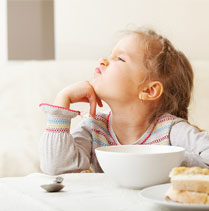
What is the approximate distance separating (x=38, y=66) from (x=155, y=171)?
1.37m

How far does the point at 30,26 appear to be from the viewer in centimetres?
295

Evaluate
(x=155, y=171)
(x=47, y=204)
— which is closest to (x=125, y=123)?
(x=155, y=171)

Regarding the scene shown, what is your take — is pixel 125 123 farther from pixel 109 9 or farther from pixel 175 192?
pixel 109 9

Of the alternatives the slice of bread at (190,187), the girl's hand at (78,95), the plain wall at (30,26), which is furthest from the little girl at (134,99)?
the plain wall at (30,26)

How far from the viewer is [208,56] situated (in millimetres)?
2787

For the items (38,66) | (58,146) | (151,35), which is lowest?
(58,146)

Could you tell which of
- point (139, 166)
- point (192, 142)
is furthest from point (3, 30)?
point (139, 166)

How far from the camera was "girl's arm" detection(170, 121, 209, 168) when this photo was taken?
4.13ft

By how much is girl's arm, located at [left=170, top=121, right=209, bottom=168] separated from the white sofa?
2.07ft

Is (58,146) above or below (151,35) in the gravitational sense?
below

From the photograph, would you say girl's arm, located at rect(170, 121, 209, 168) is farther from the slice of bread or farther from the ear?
the slice of bread

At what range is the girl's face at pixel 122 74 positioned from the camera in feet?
4.77

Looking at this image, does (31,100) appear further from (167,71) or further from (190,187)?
(190,187)

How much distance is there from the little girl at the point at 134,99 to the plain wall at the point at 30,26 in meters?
1.45
